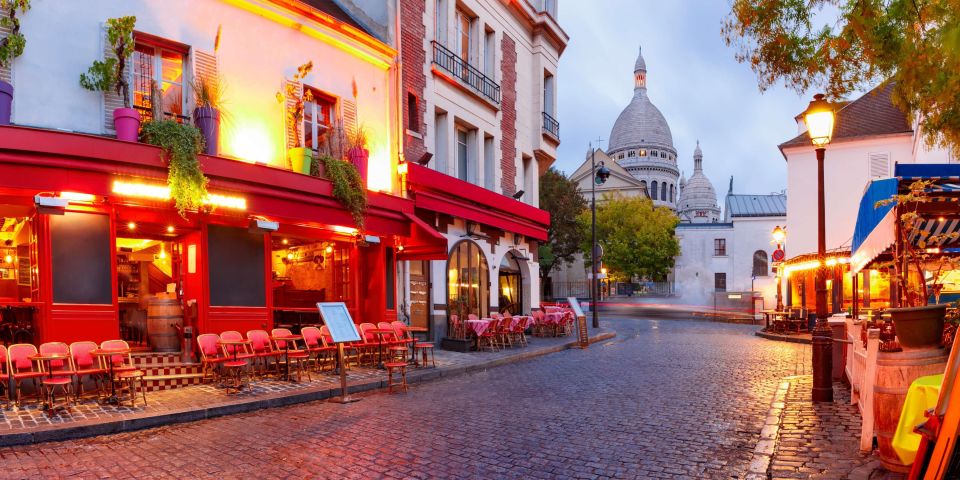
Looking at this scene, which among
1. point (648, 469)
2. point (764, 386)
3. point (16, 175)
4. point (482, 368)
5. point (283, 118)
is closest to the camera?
point (648, 469)

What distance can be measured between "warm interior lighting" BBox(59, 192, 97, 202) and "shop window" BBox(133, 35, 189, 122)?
5.11ft

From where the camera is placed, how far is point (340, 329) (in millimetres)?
9195

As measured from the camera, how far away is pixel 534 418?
7.41m


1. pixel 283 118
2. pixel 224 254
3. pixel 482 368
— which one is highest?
pixel 283 118

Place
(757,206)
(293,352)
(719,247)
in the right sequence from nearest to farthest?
(293,352), (719,247), (757,206)

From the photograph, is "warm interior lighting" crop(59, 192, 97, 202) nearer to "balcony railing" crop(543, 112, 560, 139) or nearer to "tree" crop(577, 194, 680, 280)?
"balcony railing" crop(543, 112, 560, 139)

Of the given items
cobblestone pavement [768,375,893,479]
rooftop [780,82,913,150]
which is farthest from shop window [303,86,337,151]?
rooftop [780,82,913,150]

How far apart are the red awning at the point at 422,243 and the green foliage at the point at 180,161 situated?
16.6 feet

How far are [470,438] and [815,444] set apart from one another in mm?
3306

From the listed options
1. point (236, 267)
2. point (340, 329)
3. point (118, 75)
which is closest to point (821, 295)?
point (340, 329)

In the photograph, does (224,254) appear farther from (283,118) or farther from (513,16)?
(513,16)

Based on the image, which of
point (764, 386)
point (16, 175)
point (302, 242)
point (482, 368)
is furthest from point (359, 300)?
point (764, 386)

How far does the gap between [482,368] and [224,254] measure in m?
5.42

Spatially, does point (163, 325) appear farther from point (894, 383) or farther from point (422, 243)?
point (894, 383)
